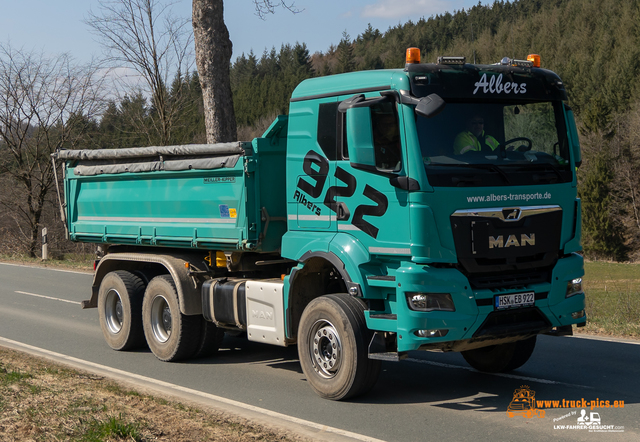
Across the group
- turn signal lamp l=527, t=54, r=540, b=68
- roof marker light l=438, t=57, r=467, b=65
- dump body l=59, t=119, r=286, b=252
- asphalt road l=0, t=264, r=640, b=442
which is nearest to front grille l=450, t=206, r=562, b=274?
asphalt road l=0, t=264, r=640, b=442

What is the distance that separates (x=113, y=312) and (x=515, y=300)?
6.04 metres

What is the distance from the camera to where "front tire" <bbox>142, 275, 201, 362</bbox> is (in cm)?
841

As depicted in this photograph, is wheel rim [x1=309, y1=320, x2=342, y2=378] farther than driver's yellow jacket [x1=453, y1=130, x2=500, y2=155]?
Yes

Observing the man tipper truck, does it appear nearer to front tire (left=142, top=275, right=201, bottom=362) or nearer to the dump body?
the dump body

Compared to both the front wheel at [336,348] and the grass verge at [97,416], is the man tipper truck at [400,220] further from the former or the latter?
the grass verge at [97,416]

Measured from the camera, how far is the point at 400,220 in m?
5.88

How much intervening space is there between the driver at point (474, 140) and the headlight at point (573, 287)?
59.8 inches

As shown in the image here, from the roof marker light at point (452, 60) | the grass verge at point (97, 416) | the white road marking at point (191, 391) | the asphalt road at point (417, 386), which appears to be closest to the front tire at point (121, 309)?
the asphalt road at point (417, 386)

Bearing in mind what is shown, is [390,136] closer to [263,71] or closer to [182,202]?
[182,202]

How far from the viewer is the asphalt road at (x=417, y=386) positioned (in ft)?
18.0

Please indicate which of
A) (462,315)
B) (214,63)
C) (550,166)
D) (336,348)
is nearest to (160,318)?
(336,348)

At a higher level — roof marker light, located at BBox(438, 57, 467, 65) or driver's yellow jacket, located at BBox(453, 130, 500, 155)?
roof marker light, located at BBox(438, 57, 467, 65)

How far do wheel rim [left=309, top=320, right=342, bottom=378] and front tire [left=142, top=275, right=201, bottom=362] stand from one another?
236cm

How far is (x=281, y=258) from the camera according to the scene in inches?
308
